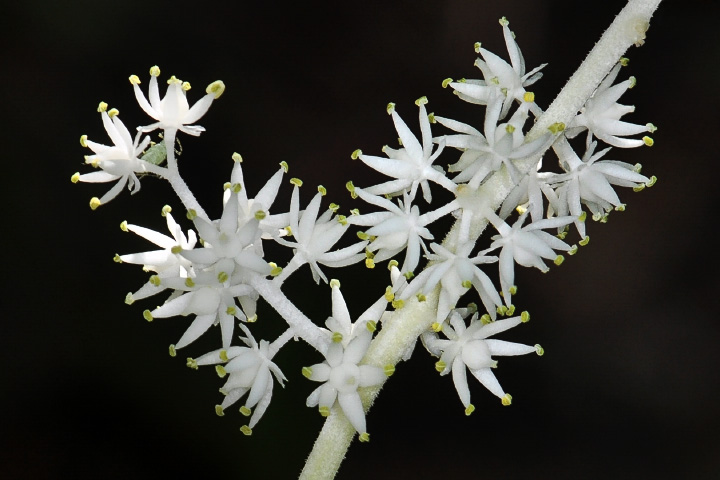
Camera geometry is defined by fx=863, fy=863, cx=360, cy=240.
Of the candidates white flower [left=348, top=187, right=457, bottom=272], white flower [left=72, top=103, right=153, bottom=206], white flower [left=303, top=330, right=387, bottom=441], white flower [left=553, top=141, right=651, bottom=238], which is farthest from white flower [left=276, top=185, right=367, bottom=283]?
white flower [left=553, top=141, right=651, bottom=238]

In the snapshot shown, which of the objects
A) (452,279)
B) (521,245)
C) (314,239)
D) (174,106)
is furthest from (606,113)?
(174,106)

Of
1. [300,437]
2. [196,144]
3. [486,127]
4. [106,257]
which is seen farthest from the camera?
[196,144]

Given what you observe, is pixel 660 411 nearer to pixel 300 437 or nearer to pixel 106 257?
pixel 300 437

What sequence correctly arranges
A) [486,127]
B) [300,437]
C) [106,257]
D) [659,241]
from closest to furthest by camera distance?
1. [486,127]
2. [300,437]
3. [106,257]
4. [659,241]

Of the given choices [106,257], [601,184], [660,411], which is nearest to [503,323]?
[601,184]

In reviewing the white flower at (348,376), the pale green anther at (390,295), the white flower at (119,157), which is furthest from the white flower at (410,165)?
the white flower at (119,157)

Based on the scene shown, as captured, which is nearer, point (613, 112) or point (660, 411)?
point (613, 112)
